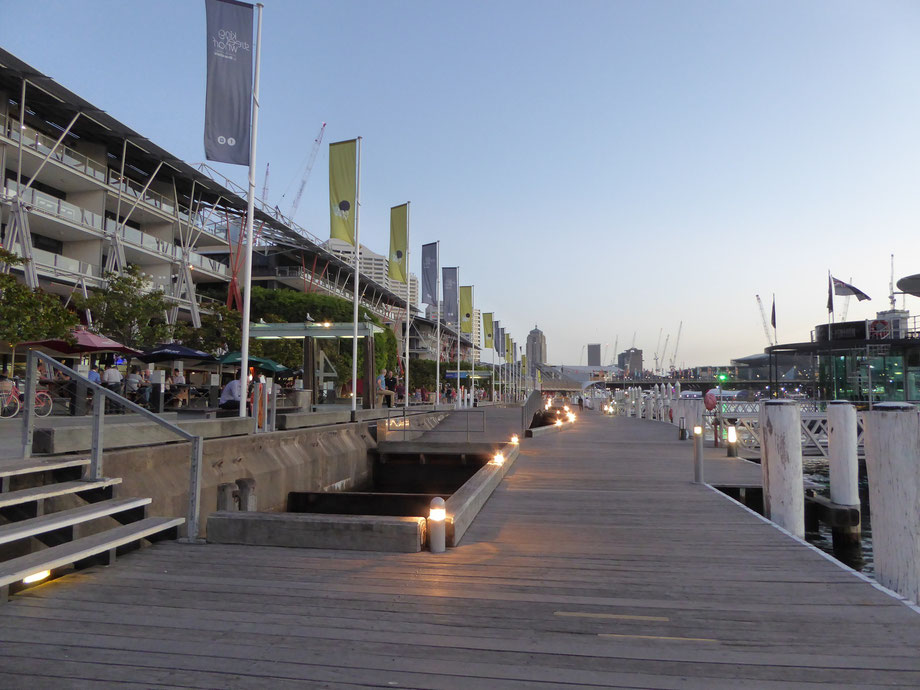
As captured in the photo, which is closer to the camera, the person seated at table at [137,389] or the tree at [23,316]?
the tree at [23,316]

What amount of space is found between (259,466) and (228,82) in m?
7.91

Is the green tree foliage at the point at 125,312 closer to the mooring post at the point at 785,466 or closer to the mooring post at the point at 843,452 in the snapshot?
the mooring post at the point at 785,466

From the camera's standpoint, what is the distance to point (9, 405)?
14.6m

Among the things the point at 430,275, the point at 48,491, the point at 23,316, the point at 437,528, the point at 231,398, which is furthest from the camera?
the point at 430,275

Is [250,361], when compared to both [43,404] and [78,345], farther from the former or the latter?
[43,404]

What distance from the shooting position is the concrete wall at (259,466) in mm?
7699

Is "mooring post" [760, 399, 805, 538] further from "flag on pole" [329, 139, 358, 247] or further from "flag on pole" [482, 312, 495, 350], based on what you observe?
"flag on pole" [482, 312, 495, 350]

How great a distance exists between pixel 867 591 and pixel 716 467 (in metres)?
8.43

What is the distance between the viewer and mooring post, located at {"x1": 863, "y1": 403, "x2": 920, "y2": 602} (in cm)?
467

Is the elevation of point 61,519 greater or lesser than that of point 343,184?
lesser

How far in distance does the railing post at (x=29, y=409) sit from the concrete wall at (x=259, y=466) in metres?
0.86

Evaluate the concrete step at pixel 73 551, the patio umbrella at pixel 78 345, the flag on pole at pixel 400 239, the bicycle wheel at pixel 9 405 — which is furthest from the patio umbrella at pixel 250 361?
the concrete step at pixel 73 551

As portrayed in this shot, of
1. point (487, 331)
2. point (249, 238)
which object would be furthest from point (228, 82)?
point (487, 331)

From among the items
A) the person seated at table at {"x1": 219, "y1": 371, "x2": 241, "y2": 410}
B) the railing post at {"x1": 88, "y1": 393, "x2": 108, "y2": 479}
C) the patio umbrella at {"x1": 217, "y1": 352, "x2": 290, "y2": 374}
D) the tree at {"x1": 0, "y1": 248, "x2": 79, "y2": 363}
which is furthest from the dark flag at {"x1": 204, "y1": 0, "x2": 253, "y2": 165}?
the patio umbrella at {"x1": 217, "y1": 352, "x2": 290, "y2": 374}
